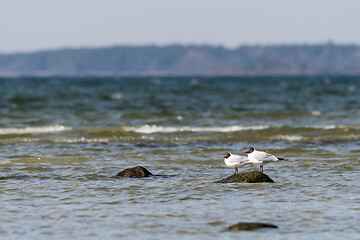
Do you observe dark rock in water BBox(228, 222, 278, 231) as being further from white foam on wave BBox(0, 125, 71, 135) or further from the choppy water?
→ white foam on wave BBox(0, 125, 71, 135)

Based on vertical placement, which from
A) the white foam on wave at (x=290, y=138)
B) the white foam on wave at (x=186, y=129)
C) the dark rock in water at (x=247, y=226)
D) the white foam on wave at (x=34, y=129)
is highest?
the dark rock in water at (x=247, y=226)

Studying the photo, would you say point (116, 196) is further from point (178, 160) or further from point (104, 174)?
point (178, 160)

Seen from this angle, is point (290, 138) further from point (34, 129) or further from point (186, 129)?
point (34, 129)

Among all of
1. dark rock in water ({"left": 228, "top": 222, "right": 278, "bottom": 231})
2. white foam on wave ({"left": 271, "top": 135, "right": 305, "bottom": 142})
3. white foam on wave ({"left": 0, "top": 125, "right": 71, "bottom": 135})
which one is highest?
dark rock in water ({"left": 228, "top": 222, "right": 278, "bottom": 231})

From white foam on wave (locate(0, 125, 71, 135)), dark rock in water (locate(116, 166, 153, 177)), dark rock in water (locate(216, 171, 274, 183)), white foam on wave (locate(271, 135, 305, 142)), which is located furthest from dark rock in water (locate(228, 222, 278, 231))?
white foam on wave (locate(0, 125, 71, 135))

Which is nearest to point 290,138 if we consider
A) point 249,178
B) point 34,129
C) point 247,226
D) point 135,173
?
point 135,173

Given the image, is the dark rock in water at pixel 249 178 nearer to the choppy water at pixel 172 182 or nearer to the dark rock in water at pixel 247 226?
the choppy water at pixel 172 182

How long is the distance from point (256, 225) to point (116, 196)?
13.0 ft

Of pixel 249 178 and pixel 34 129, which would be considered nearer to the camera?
pixel 249 178

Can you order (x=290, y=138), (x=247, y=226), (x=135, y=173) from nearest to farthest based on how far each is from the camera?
(x=247, y=226) < (x=135, y=173) < (x=290, y=138)

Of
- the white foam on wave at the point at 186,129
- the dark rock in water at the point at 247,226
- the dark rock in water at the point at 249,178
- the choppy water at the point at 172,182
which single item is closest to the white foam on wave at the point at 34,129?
the choppy water at the point at 172,182

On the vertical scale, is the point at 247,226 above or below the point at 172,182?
above

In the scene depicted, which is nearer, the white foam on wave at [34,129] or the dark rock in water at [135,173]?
the dark rock in water at [135,173]

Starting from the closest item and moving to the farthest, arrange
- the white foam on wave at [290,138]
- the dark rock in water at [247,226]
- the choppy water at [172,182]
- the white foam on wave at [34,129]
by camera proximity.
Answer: the dark rock in water at [247,226], the choppy water at [172,182], the white foam on wave at [290,138], the white foam on wave at [34,129]
